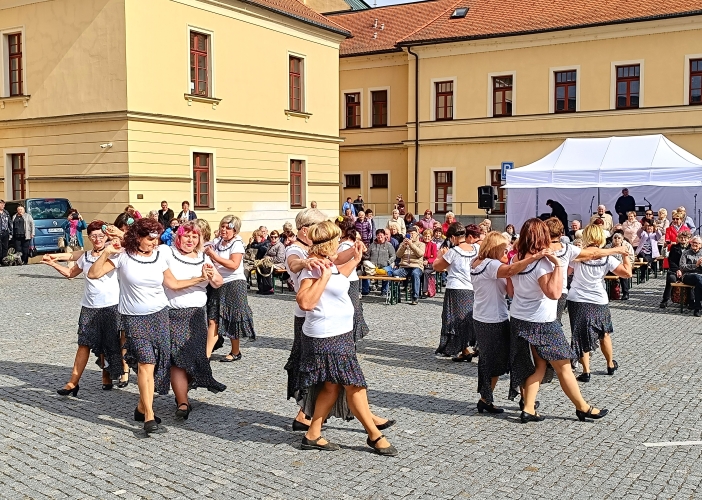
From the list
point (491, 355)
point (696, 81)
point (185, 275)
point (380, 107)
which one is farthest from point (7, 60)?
point (696, 81)

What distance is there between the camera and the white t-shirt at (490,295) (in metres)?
7.21

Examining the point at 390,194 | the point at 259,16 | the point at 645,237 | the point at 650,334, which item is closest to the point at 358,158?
the point at 390,194

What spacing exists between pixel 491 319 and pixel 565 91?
2760 cm

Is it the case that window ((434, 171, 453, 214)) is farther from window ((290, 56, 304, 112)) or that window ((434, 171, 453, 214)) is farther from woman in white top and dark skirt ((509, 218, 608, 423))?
woman in white top and dark skirt ((509, 218, 608, 423))

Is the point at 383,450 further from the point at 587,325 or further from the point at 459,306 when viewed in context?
the point at 459,306

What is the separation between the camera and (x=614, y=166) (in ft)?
76.7

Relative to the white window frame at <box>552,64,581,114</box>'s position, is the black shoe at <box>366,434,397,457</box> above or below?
below

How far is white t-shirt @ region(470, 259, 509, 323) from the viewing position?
721 cm

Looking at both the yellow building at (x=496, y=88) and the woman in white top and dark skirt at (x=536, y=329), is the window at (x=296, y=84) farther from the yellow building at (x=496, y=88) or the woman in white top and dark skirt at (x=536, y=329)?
the woman in white top and dark skirt at (x=536, y=329)

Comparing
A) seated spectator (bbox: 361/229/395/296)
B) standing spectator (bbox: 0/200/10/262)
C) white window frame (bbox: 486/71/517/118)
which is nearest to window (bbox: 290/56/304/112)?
white window frame (bbox: 486/71/517/118)

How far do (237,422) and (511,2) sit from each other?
32.4m

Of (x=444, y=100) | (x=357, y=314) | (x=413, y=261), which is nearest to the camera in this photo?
(x=357, y=314)

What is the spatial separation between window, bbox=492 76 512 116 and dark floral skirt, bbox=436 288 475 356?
25.7 m

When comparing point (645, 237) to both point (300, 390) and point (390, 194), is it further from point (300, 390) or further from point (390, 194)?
point (390, 194)
